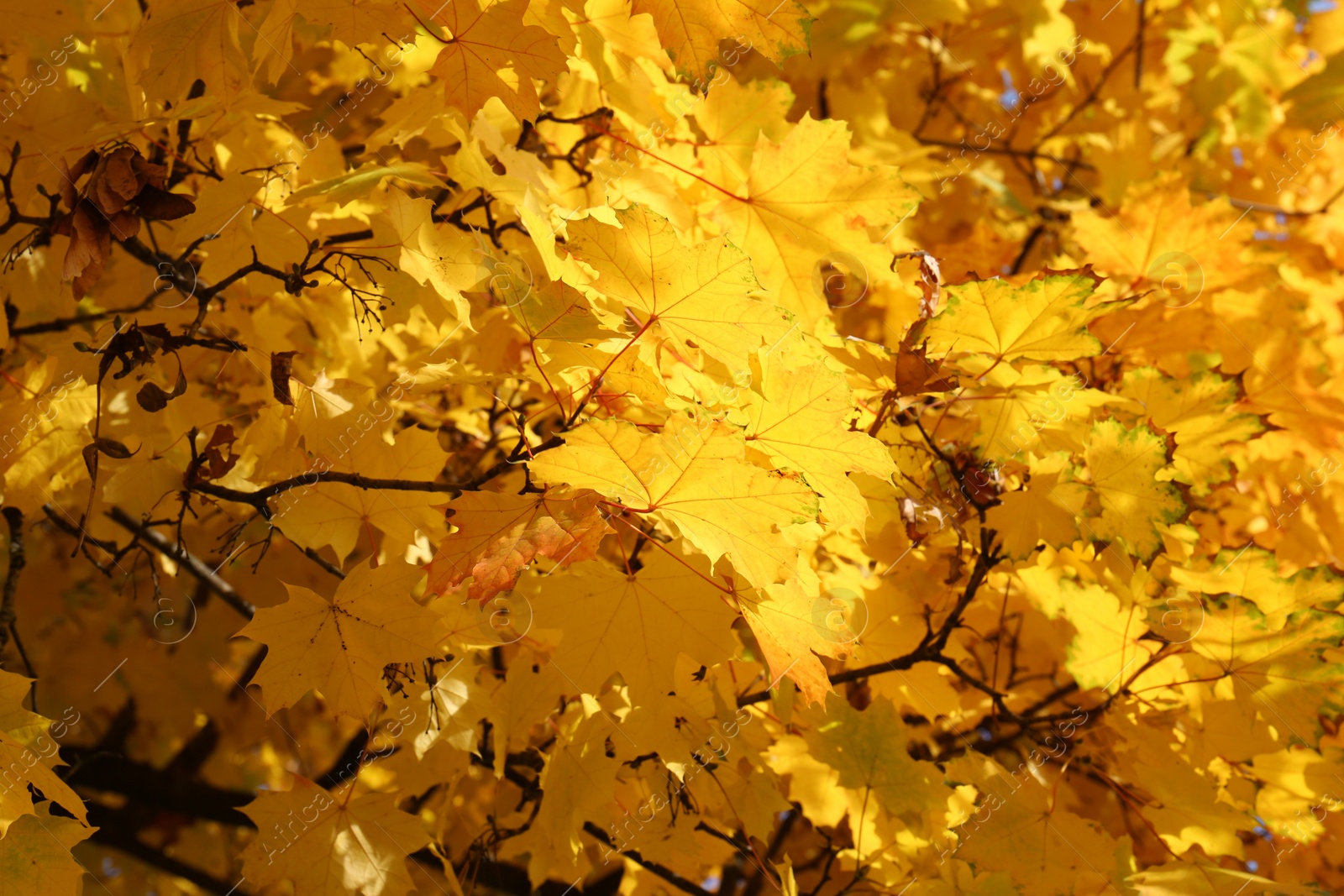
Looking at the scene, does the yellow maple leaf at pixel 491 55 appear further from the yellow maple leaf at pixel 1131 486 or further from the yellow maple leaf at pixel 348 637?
the yellow maple leaf at pixel 1131 486

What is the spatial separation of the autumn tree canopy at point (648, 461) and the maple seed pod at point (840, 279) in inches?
0.7

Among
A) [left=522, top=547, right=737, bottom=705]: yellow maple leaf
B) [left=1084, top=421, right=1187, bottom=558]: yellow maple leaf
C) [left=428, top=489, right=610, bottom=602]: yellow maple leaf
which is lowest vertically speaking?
[left=1084, top=421, right=1187, bottom=558]: yellow maple leaf

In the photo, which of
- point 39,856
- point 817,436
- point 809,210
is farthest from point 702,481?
point 39,856

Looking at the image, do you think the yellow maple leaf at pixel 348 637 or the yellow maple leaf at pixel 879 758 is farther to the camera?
the yellow maple leaf at pixel 879 758

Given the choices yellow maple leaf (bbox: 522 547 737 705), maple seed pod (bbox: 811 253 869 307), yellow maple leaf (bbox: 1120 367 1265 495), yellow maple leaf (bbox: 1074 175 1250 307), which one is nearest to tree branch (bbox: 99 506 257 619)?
yellow maple leaf (bbox: 522 547 737 705)

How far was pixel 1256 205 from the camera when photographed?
3213mm

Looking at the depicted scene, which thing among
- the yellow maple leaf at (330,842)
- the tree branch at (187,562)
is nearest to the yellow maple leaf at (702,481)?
the yellow maple leaf at (330,842)

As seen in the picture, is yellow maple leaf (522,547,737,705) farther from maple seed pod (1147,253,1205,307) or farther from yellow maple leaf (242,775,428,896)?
maple seed pod (1147,253,1205,307)

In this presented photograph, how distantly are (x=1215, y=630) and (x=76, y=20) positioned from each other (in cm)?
277

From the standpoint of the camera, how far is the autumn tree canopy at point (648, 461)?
1455 millimetres

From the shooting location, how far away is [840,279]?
2.67 metres

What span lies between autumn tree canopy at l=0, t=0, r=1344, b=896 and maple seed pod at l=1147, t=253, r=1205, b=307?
0.01 m

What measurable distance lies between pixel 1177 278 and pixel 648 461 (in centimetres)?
181

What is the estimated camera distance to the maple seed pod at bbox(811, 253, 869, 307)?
193cm
